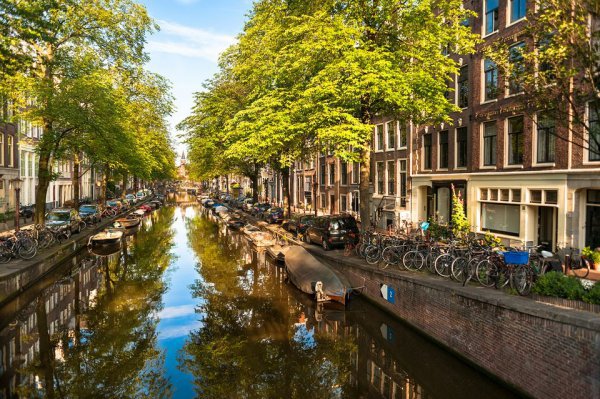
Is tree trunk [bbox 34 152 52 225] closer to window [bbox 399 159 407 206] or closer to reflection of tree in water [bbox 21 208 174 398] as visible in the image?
reflection of tree in water [bbox 21 208 174 398]

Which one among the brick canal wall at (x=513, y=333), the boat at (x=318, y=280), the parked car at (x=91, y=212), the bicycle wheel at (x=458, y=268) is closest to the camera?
the brick canal wall at (x=513, y=333)

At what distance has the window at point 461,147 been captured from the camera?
83.1 feet

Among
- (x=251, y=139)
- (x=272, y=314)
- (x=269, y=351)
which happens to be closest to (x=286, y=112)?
(x=251, y=139)

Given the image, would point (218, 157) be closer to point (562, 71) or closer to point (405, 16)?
point (405, 16)

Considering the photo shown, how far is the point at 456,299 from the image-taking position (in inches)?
457

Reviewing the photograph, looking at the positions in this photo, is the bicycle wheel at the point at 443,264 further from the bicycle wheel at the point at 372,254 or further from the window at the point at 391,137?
the window at the point at 391,137

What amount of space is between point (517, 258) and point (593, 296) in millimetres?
2531

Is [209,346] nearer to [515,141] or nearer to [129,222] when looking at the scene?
[515,141]

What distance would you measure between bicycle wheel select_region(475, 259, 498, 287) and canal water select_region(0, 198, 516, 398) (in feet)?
7.75

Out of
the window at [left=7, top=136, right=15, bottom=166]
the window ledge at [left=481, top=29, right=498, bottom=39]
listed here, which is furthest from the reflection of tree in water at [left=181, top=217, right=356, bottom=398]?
the window at [left=7, top=136, right=15, bottom=166]

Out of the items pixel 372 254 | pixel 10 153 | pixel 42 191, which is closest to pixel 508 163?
pixel 372 254

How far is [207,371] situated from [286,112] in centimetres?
1391

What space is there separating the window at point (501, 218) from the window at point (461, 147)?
3.02 metres

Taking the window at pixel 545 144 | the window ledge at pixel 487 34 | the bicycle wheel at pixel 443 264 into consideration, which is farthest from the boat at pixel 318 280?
the window ledge at pixel 487 34
